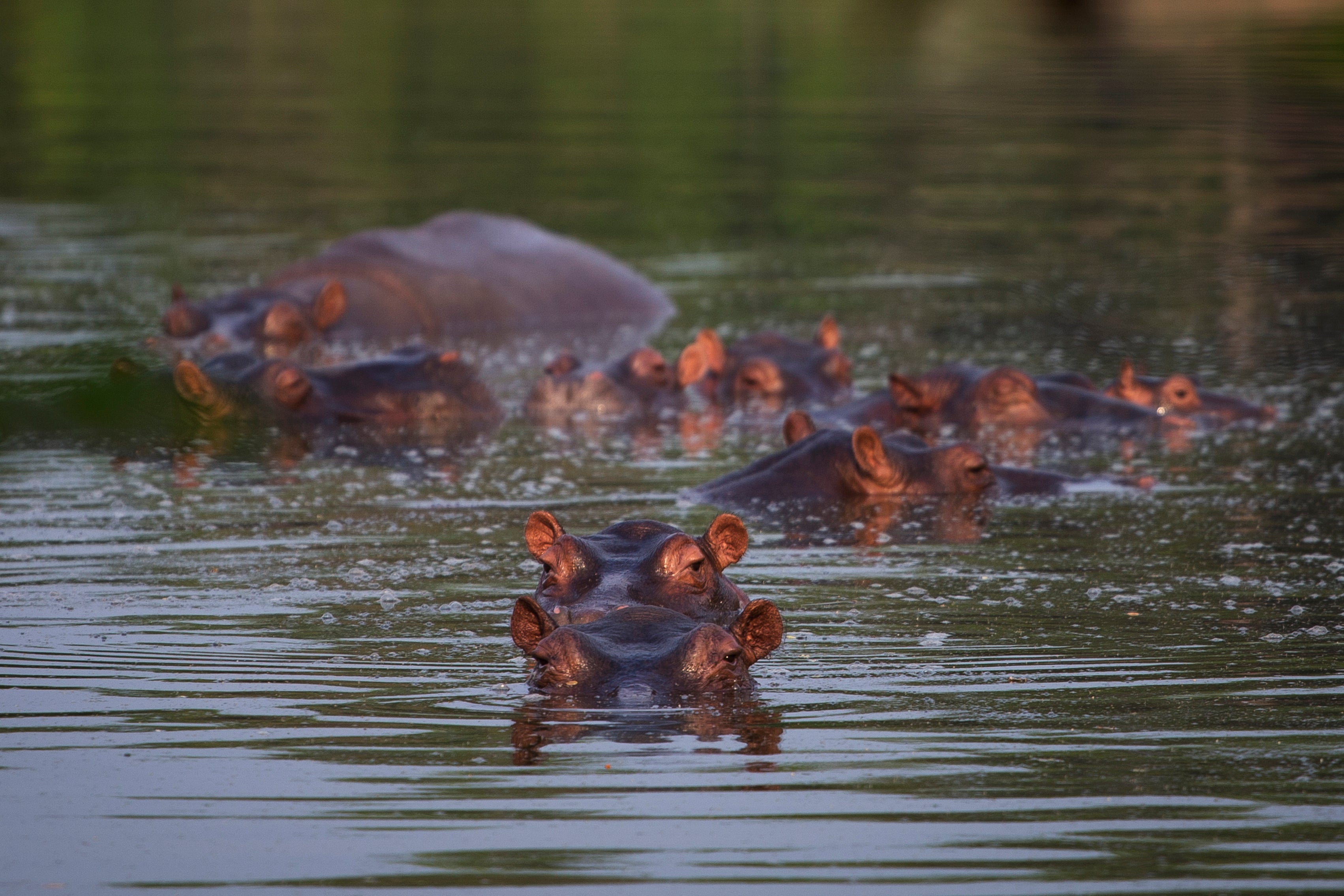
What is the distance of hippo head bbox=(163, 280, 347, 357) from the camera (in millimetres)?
12359

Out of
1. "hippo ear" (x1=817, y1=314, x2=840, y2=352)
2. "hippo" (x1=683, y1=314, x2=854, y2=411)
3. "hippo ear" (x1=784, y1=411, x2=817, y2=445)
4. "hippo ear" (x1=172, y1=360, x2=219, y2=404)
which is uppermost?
"hippo ear" (x1=172, y1=360, x2=219, y2=404)

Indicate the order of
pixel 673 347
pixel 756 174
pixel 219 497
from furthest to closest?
1. pixel 756 174
2. pixel 673 347
3. pixel 219 497

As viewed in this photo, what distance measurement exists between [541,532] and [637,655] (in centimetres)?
87

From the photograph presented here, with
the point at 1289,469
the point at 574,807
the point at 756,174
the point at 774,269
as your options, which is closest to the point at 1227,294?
the point at 774,269

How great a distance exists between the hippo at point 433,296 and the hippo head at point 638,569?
6.69m

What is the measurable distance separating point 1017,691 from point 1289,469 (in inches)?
155

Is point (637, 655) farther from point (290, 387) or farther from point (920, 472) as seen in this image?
point (290, 387)

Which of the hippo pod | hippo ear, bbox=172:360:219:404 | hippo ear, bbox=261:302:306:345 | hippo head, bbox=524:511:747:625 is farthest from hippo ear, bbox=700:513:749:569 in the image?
hippo ear, bbox=261:302:306:345

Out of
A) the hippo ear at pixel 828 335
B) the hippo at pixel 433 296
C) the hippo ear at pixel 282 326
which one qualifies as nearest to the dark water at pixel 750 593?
the hippo ear at pixel 828 335

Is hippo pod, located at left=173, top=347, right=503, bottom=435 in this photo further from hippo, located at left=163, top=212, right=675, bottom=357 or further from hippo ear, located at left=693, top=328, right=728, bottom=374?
hippo, located at left=163, top=212, right=675, bottom=357

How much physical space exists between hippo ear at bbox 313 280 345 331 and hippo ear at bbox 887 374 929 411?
4.10m

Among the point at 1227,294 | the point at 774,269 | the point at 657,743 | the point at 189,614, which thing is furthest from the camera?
the point at 774,269

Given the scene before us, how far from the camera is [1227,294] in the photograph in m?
14.5

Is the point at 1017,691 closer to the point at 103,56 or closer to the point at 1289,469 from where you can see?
the point at 1289,469
